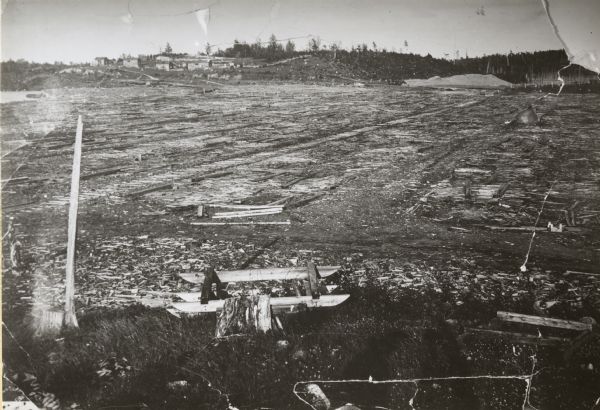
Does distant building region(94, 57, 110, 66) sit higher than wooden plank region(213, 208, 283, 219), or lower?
higher

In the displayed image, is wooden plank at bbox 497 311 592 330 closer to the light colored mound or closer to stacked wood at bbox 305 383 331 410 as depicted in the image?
stacked wood at bbox 305 383 331 410

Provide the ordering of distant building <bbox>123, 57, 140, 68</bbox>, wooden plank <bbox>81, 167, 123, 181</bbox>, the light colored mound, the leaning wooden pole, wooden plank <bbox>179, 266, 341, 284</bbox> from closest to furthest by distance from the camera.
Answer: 1. the leaning wooden pole
2. wooden plank <bbox>179, 266, 341, 284</bbox>
3. distant building <bbox>123, 57, 140, 68</bbox>
4. the light colored mound
5. wooden plank <bbox>81, 167, 123, 181</bbox>

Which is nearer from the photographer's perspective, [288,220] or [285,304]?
[285,304]

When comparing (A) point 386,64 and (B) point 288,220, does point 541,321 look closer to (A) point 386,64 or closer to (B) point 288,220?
(B) point 288,220

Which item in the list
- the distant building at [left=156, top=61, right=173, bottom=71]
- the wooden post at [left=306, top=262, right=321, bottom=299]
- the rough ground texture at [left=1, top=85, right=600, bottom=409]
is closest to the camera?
the rough ground texture at [left=1, top=85, right=600, bottom=409]

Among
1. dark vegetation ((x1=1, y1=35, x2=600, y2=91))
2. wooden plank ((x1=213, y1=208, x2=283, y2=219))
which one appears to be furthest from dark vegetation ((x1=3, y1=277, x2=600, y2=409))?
dark vegetation ((x1=1, y1=35, x2=600, y2=91))

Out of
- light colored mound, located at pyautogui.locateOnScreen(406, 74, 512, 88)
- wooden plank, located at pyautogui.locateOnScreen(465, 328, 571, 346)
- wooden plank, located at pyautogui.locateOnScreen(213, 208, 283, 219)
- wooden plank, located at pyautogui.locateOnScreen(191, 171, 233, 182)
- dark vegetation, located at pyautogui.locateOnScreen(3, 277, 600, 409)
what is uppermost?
light colored mound, located at pyautogui.locateOnScreen(406, 74, 512, 88)

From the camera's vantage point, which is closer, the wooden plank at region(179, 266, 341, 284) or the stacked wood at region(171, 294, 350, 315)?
the stacked wood at region(171, 294, 350, 315)

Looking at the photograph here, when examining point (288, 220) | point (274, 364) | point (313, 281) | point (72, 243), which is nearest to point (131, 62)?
point (72, 243)
